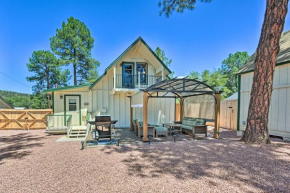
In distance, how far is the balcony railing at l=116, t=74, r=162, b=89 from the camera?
1153 cm

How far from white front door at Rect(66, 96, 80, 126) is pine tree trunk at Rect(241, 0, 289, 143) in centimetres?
1041

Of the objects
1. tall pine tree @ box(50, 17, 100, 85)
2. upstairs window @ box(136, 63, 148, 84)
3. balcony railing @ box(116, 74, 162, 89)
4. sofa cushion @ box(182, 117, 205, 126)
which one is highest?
tall pine tree @ box(50, 17, 100, 85)

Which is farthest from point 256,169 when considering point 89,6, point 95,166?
point 89,6

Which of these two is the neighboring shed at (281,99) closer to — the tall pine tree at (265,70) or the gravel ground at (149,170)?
the tall pine tree at (265,70)

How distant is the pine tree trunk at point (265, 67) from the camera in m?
5.95

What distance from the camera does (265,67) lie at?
6.08 metres

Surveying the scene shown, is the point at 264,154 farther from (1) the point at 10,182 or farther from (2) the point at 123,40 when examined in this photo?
(2) the point at 123,40

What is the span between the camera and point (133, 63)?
1194 cm

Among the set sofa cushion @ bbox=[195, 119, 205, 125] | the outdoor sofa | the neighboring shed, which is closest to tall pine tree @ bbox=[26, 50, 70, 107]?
the outdoor sofa

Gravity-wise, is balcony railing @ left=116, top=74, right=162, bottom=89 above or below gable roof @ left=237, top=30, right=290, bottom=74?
below

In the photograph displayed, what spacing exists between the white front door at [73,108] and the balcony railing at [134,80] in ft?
10.8

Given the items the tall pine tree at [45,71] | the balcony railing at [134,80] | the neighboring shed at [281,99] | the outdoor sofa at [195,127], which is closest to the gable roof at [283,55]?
the neighboring shed at [281,99]

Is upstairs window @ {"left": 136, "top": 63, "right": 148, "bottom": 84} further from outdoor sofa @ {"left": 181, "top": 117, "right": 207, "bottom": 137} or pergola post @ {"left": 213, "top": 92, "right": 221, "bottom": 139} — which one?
pergola post @ {"left": 213, "top": 92, "right": 221, "bottom": 139}

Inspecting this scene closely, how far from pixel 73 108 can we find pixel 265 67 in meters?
11.4
